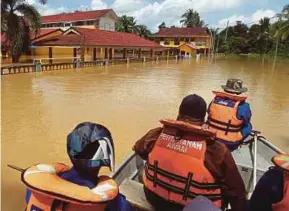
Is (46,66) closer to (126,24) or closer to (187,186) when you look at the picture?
(187,186)

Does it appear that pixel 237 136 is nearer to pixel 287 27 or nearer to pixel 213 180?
pixel 213 180

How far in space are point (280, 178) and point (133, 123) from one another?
666 centimetres

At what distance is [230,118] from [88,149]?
2.84 meters

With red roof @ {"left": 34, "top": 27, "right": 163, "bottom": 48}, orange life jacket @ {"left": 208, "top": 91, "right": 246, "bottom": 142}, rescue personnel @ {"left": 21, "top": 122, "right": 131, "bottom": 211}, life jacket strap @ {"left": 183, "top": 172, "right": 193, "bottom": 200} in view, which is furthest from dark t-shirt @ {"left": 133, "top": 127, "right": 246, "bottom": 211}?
red roof @ {"left": 34, "top": 27, "right": 163, "bottom": 48}

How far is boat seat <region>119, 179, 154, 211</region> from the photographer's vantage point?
2678 mm

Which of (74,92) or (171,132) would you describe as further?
(74,92)

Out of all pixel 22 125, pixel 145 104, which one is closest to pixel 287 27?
pixel 145 104

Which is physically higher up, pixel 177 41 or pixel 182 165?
pixel 177 41

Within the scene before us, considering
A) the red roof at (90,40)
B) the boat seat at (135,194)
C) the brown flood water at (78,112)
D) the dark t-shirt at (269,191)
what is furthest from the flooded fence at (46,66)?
the dark t-shirt at (269,191)

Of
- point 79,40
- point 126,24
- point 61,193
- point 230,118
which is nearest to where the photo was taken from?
point 61,193

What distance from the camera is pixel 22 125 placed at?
785cm

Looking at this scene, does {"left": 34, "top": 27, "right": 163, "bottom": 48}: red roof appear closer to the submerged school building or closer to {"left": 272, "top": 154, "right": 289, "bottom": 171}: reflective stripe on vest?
the submerged school building

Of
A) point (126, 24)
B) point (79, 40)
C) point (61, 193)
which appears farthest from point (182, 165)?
point (126, 24)

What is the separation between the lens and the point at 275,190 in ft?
5.88
